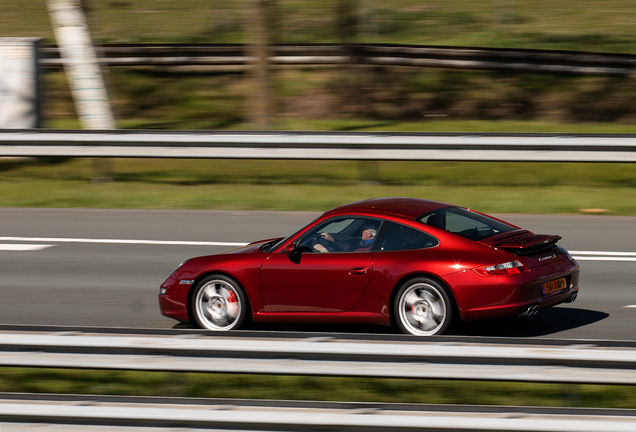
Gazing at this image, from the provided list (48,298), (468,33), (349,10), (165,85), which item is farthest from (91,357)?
(468,33)

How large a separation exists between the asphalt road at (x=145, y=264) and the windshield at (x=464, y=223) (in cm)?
84

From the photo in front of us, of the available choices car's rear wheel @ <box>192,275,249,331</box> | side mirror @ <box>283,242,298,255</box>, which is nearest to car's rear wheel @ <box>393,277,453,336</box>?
side mirror @ <box>283,242,298,255</box>

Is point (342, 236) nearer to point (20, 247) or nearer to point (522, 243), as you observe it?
point (522, 243)

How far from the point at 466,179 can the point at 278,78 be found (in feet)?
39.0

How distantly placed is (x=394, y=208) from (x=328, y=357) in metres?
3.04

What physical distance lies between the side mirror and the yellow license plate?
81.6 inches

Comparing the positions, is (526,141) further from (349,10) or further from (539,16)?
(539,16)

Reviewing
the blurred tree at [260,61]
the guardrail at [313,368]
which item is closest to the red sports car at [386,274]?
the guardrail at [313,368]

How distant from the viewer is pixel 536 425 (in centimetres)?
456

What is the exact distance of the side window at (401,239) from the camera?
25.1 ft

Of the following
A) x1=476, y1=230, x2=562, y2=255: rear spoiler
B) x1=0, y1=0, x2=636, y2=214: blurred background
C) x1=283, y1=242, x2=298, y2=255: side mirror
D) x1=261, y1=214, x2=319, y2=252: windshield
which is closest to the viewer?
x1=476, y1=230, x2=562, y2=255: rear spoiler

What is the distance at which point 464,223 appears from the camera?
7.84 metres

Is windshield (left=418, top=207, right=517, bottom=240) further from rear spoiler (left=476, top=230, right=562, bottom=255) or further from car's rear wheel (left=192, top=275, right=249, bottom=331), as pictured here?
car's rear wheel (left=192, top=275, right=249, bottom=331)

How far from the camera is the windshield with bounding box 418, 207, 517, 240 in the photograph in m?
7.70
